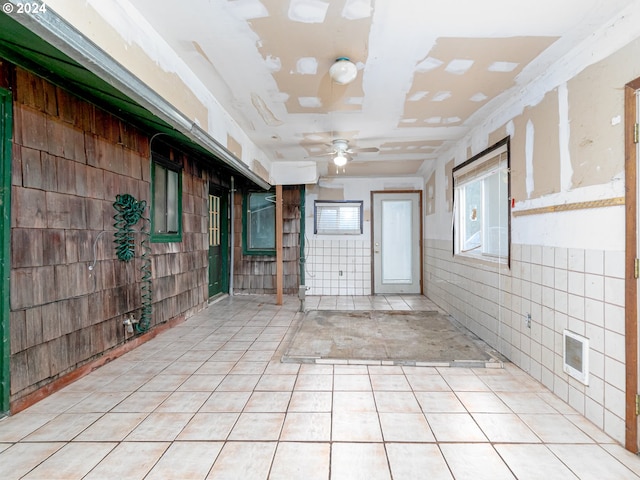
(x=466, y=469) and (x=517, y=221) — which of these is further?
(x=517, y=221)

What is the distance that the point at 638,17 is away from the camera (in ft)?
5.43

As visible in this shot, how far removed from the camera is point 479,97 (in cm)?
279

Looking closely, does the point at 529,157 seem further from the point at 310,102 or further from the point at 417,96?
the point at 310,102

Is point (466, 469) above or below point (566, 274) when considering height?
below

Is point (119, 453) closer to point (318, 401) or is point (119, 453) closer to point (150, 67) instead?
point (318, 401)

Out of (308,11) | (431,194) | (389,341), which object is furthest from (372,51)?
(431,194)

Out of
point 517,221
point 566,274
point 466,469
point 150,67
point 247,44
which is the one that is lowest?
point 466,469

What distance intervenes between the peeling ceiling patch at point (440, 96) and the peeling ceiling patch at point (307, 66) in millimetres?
1066

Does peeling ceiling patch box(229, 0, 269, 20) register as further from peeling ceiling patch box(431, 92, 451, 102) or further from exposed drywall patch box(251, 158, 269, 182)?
exposed drywall patch box(251, 158, 269, 182)

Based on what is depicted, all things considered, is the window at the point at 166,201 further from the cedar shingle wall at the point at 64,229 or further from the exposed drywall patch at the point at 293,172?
the exposed drywall patch at the point at 293,172

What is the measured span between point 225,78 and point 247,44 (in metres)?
0.50

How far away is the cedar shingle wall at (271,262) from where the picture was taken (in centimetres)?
601

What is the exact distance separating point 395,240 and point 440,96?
3.56 meters

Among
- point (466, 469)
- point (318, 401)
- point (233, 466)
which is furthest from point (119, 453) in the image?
point (466, 469)
